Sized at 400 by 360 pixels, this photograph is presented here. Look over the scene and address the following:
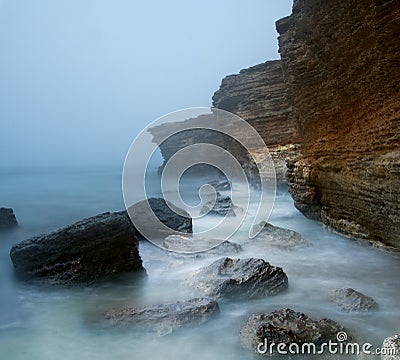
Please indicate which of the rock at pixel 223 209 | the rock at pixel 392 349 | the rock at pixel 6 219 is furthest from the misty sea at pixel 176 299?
the rock at pixel 223 209

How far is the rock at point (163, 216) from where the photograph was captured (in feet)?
21.2

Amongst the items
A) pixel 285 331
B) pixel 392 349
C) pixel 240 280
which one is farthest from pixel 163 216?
pixel 392 349

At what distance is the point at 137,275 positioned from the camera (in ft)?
15.0

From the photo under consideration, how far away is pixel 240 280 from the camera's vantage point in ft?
12.1

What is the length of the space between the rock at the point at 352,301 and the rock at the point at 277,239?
2075 mm

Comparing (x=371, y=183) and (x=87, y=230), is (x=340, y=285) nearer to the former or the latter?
(x=371, y=183)

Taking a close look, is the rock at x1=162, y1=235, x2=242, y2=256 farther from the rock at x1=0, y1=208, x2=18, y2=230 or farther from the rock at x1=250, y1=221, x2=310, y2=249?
the rock at x1=0, y1=208, x2=18, y2=230

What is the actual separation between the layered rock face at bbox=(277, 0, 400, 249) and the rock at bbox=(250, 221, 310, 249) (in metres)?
0.76

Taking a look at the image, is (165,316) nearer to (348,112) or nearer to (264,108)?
(348,112)

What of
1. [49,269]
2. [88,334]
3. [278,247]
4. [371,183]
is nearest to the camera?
[88,334]

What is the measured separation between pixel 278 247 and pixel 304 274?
46.4 inches

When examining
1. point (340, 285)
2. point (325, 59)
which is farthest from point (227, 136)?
point (340, 285)

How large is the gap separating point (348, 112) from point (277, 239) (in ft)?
7.65

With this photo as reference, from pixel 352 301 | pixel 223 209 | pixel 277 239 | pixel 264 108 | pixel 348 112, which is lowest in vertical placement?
pixel 352 301
